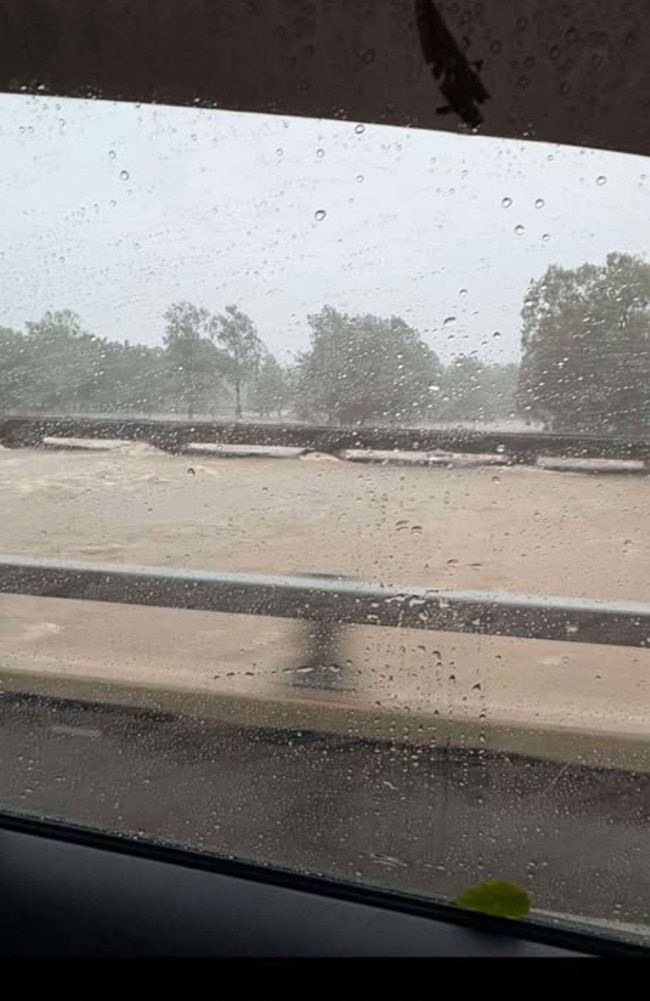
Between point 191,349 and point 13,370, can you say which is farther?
point 13,370

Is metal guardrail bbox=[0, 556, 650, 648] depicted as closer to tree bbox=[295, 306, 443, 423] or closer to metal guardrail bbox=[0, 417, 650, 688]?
metal guardrail bbox=[0, 417, 650, 688]

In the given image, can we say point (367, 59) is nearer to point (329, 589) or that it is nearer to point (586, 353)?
point (586, 353)

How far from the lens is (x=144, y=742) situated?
2.42 meters

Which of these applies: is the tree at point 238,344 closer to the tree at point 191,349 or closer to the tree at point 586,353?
the tree at point 191,349

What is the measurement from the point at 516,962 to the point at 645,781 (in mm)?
642

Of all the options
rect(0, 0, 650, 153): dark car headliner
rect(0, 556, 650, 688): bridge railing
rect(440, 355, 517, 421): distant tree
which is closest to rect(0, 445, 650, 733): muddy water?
rect(0, 556, 650, 688): bridge railing

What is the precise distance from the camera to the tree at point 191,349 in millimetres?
2287

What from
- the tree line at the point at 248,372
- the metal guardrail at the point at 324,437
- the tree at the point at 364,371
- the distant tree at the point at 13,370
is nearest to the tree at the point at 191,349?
the tree line at the point at 248,372

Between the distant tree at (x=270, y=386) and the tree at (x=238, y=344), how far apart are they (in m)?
0.02

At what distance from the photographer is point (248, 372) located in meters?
2.29

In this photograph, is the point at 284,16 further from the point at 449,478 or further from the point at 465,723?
the point at 465,723

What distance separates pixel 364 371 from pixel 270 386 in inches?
8.8

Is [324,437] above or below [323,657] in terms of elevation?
above

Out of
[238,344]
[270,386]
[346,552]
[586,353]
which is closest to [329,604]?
[346,552]
